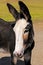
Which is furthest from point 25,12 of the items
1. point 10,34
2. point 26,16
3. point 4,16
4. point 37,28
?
point 4,16

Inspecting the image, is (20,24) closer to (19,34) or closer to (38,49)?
(19,34)

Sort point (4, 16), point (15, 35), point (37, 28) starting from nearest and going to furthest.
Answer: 1. point (15, 35)
2. point (37, 28)
3. point (4, 16)

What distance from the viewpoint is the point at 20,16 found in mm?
7773

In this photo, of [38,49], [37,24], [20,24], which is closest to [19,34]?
[20,24]

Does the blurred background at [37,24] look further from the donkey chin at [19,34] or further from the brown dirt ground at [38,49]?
→ the donkey chin at [19,34]

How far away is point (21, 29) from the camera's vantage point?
7473 mm

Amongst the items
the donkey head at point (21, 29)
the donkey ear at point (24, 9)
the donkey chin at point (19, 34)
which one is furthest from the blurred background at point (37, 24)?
the donkey ear at point (24, 9)

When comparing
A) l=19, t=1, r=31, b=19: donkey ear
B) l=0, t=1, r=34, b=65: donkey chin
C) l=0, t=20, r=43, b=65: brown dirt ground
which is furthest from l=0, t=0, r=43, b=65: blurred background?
l=19, t=1, r=31, b=19: donkey ear

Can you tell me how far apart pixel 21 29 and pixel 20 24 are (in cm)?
17

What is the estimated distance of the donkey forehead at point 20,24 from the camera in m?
7.50

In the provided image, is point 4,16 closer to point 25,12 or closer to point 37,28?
point 37,28

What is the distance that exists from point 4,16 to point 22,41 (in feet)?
32.0

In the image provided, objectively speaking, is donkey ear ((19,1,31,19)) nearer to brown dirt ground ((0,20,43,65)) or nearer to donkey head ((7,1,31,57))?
donkey head ((7,1,31,57))

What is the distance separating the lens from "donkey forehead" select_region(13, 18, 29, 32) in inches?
295
